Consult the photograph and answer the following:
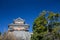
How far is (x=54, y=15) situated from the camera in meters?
35.8

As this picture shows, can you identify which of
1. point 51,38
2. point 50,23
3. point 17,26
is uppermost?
point 17,26

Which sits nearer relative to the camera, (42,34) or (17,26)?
(42,34)

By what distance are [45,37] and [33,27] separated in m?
2.92

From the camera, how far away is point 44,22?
119 feet

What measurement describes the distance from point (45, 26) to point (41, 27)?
795 millimetres

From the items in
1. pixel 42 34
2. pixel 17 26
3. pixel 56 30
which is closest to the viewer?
pixel 56 30

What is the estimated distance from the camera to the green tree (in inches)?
1375

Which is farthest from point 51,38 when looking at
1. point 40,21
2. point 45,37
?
point 40,21

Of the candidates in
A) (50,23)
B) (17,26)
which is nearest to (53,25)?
(50,23)

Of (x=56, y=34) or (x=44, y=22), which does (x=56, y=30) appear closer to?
(x=56, y=34)

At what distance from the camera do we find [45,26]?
36500 millimetres

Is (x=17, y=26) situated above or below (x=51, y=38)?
above

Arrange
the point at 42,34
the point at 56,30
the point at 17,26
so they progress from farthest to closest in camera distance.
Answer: the point at 17,26 → the point at 42,34 → the point at 56,30

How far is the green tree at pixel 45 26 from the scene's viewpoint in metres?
34.9
